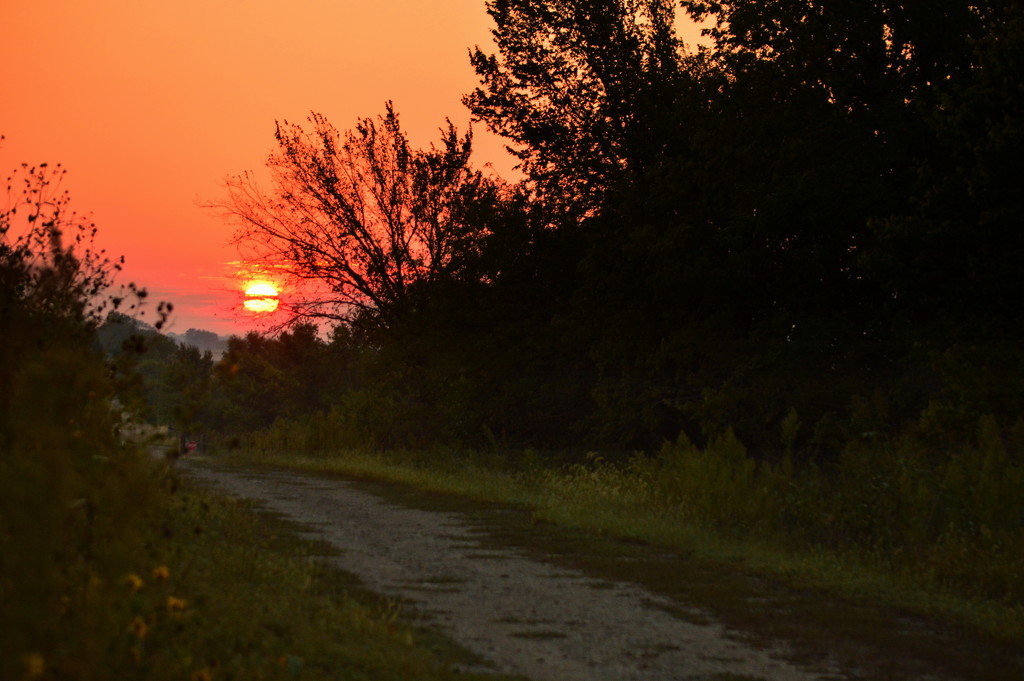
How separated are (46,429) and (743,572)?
918 cm

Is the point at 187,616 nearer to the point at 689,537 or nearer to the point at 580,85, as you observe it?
the point at 689,537

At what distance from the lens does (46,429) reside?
4223 millimetres

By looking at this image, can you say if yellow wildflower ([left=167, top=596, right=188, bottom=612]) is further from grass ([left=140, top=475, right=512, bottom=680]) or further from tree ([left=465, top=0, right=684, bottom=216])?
tree ([left=465, top=0, right=684, bottom=216])

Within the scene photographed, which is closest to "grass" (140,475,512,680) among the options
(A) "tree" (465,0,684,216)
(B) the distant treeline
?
(B) the distant treeline

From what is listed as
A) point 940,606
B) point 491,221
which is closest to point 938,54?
point 491,221

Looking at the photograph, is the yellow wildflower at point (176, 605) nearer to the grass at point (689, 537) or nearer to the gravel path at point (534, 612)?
the gravel path at point (534, 612)

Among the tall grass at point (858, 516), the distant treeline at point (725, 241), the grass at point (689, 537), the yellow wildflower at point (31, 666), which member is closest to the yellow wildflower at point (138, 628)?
the yellow wildflower at point (31, 666)

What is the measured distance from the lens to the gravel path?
7.52m

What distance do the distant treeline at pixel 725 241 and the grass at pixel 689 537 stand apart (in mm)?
2686

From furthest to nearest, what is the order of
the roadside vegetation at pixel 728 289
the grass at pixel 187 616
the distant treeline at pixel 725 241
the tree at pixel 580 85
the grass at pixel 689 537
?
the tree at pixel 580 85 < the distant treeline at pixel 725 241 < the roadside vegetation at pixel 728 289 < the grass at pixel 689 537 < the grass at pixel 187 616

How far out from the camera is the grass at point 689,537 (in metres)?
9.88

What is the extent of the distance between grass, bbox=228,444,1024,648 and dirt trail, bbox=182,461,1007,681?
173 cm

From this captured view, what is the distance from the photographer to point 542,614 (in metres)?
9.28

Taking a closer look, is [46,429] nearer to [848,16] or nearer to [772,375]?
[772,375]
